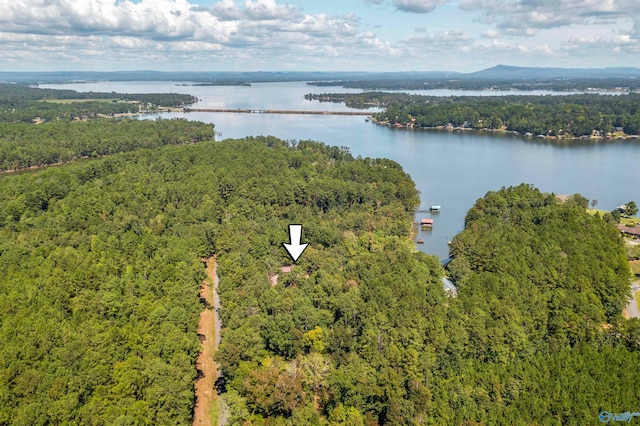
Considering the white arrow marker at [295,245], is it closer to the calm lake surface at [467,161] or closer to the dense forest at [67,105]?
the calm lake surface at [467,161]

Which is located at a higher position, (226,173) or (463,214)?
(226,173)

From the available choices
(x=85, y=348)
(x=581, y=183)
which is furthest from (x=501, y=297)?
(x=581, y=183)

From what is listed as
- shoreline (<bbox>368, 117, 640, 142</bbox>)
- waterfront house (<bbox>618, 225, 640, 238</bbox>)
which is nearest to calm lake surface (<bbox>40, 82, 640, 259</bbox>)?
shoreline (<bbox>368, 117, 640, 142</bbox>)

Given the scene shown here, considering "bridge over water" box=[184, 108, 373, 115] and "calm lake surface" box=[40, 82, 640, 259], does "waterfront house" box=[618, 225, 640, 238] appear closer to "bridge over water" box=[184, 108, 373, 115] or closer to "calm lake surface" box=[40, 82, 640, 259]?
"calm lake surface" box=[40, 82, 640, 259]

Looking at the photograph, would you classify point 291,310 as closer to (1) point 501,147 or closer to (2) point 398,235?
(2) point 398,235

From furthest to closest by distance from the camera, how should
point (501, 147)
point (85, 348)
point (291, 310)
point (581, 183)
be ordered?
point (501, 147) → point (581, 183) → point (291, 310) → point (85, 348)

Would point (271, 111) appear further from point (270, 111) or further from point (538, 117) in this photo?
point (538, 117)
